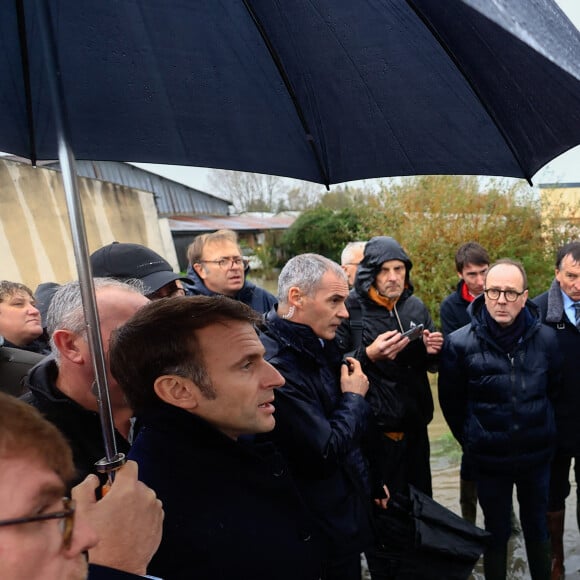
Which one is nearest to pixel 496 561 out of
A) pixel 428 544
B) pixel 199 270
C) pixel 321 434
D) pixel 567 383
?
pixel 428 544

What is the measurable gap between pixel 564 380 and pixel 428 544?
1.40 metres

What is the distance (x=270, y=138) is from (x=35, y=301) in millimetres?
2333

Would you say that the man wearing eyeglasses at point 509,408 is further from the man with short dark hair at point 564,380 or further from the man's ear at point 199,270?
the man's ear at point 199,270

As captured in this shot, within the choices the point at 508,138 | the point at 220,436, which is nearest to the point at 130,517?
the point at 220,436

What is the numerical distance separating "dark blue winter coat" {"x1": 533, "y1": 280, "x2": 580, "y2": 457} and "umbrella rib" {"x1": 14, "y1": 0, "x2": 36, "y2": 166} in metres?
2.84

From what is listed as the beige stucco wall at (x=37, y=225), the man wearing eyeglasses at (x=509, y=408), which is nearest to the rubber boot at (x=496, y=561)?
the man wearing eyeglasses at (x=509, y=408)

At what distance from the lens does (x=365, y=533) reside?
2.08 meters

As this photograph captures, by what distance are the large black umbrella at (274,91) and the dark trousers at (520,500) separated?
6.02 feet

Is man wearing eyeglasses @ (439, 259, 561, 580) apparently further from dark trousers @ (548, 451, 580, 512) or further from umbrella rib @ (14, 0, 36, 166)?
umbrella rib @ (14, 0, 36, 166)

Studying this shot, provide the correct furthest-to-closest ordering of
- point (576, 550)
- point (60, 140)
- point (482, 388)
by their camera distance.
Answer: point (576, 550)
point (482, 388)
point (60, 140)

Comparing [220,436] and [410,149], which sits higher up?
[410,149]

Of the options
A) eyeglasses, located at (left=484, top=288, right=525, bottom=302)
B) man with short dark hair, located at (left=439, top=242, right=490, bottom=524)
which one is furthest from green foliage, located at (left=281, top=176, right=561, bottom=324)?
eyeglasses, located at (left=484, top=288, right=525, bottom=302)

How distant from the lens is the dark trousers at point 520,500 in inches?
109

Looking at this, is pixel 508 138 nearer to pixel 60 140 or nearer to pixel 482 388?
pixel 60 140
